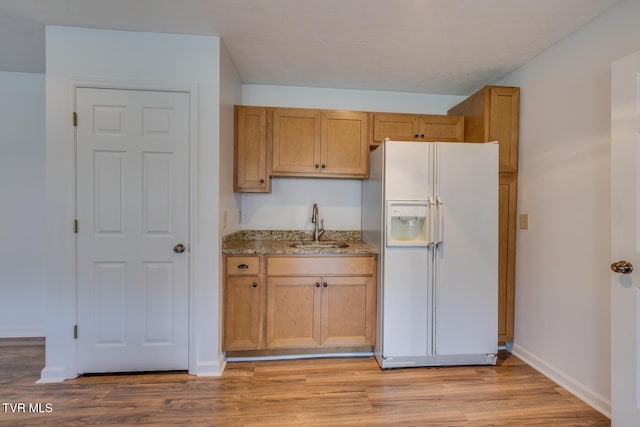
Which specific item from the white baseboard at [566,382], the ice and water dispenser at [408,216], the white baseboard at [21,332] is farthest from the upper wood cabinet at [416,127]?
the white baseboard at [21,332]

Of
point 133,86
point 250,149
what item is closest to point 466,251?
point 250,149

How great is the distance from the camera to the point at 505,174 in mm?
2428

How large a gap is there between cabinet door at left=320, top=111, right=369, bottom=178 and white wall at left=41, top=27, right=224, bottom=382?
970 mm

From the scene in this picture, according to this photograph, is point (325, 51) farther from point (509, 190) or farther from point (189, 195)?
point (509, 190)

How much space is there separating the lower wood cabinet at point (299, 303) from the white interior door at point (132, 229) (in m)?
0.40

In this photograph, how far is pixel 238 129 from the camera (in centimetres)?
256

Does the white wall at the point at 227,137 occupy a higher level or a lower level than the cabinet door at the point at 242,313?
higher

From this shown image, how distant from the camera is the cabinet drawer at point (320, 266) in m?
2.30

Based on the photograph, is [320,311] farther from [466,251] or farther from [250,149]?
[250,149]

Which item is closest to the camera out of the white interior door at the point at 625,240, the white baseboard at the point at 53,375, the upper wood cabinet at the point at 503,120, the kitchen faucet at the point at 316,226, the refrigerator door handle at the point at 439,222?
the white interior door at the point at 625,240

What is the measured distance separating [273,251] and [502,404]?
182cm

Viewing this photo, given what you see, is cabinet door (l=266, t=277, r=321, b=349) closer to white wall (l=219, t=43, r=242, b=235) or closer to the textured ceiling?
white wall (l=219, t=43, r=242, b=235)

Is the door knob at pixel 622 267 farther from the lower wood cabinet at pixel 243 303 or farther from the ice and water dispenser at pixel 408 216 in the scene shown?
the lower wood cabinet at pixel 243 303

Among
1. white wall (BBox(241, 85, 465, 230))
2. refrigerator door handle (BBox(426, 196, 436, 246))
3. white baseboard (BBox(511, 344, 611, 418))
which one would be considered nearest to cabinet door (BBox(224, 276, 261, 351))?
white wall (BBox(241, 85, 465, 230))
